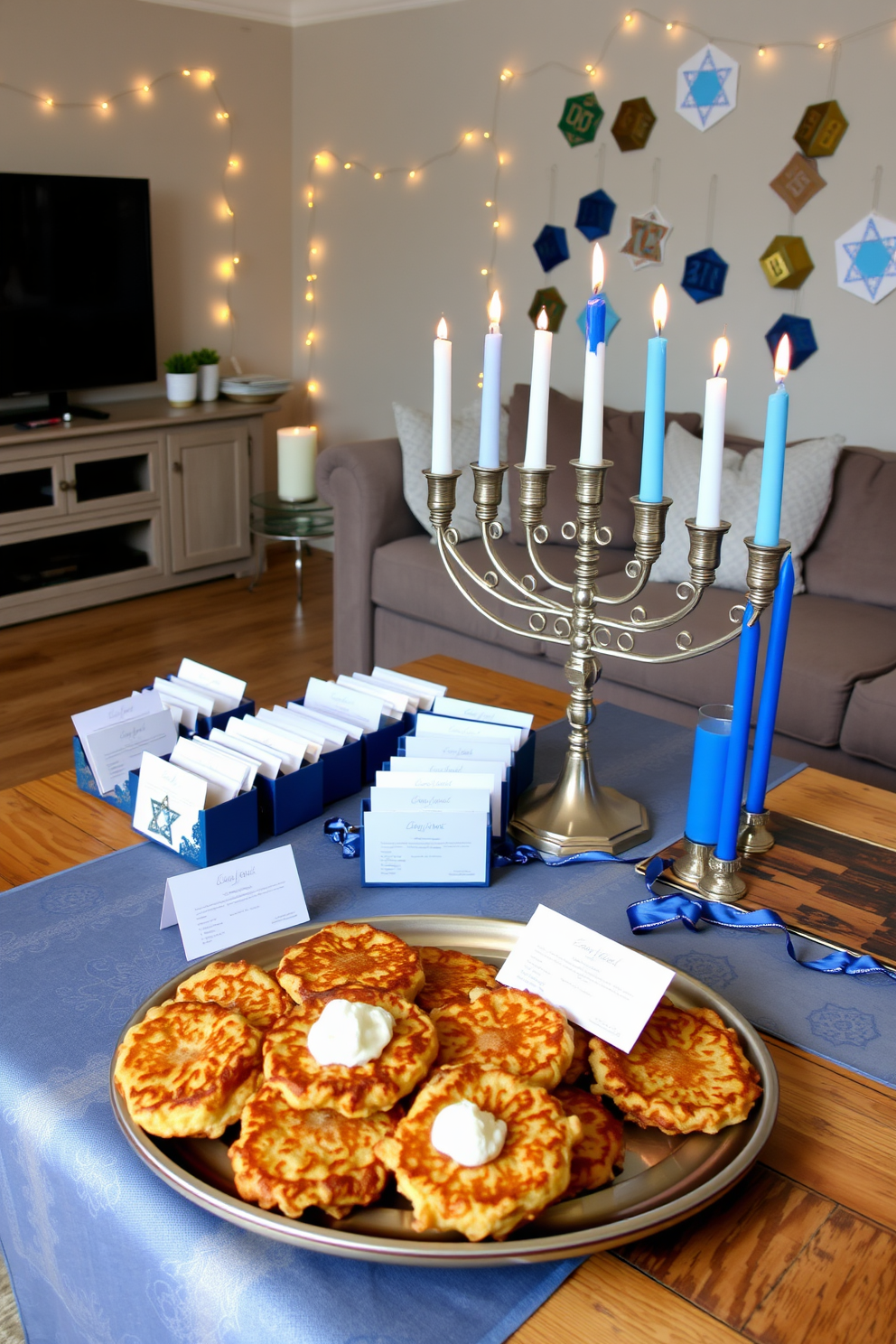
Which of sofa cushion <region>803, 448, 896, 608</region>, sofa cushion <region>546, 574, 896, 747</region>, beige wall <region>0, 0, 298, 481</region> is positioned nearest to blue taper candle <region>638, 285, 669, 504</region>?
sofa cushion <region>546, 574, 896, 747</region>

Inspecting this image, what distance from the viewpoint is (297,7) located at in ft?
14.2

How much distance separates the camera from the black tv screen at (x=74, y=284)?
11.9ft

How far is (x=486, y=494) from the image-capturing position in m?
1.24

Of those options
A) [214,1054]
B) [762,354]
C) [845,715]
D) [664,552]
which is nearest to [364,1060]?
[214,1054]

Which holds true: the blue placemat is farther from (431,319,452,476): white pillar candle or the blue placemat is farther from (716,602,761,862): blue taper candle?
(431,319,452,476): white pillar candle

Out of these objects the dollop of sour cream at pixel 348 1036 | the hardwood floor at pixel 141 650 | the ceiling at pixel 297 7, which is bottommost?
the hardwood floor at pixel 141 650

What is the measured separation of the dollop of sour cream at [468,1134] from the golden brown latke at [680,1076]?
0.45ft

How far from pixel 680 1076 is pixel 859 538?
2.13 m

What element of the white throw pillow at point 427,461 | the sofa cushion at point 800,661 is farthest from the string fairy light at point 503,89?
the sofa cushion at point 800,661

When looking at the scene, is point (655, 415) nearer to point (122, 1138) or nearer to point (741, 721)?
point (741, 721)

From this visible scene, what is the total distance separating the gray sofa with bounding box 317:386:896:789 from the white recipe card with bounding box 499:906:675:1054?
1.49 meters

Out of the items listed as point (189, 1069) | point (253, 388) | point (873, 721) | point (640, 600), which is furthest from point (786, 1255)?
point (253, 388)

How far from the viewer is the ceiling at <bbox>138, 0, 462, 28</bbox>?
401 cm

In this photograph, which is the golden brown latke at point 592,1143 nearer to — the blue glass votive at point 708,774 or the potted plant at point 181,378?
the blue glass votive at point 708,774
